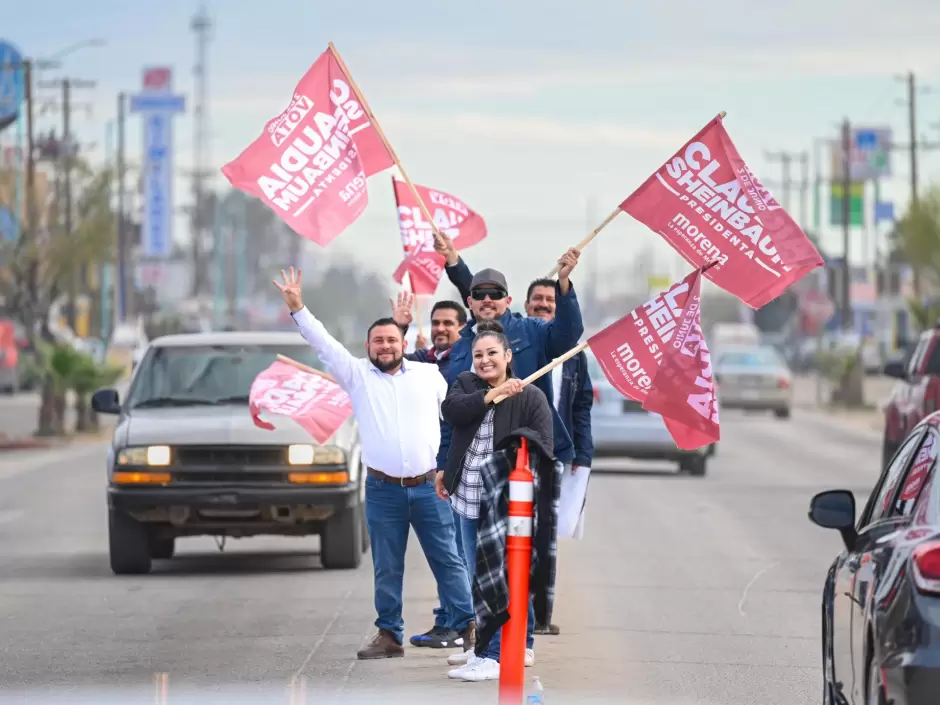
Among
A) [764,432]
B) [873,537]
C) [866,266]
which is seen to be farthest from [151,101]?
[873,537]

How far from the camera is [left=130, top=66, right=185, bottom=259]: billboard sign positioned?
328ft

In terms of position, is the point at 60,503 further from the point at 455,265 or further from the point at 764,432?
the point at 764,432

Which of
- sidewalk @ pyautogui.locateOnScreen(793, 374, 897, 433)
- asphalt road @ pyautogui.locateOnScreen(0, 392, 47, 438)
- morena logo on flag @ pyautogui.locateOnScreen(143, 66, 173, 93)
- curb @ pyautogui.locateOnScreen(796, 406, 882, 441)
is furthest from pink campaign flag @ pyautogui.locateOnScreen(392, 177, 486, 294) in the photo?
morena logo on flag @ pyautogui.locateOnScreen(143, 66, 173, 93)

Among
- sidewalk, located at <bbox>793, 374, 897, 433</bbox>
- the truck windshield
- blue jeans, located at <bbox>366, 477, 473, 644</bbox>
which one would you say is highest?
the truck windshield

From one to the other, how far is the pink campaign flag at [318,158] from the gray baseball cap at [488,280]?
172 cm

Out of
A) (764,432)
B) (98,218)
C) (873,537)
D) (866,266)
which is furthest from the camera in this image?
(866,266)

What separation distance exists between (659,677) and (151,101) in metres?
92.7

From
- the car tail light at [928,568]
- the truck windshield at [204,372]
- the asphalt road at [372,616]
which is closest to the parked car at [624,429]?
the asphalt road at [372,616]

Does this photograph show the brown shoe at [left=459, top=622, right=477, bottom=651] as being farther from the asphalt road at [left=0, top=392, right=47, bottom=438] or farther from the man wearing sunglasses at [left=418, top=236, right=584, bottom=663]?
the asphalt road at [left=0, top=392, right=47, bottom=438]

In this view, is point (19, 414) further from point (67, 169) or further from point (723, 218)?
point (723, 218)

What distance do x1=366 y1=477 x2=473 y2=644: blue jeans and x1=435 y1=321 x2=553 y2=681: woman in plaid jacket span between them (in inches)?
37.9

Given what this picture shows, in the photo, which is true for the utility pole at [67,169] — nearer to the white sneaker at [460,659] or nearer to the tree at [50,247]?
the tree at [50,247]

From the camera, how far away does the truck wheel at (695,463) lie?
2825 centimetres

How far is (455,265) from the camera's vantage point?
1121 cm
